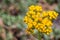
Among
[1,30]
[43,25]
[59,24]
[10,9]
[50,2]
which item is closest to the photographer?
[43,25]

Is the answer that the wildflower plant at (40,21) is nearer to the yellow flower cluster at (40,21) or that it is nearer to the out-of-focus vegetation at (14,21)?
the yellow flower cluster at (40,21)

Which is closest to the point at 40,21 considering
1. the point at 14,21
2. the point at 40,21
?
the point at 40,21

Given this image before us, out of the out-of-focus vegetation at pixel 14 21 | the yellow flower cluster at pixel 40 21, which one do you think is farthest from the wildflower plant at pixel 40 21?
the out-of-focus vegetation at pixel 14 21

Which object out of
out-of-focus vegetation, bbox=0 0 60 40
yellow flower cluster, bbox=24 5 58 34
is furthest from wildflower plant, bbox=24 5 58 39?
out-of-focus vegetation, bbox=0 0 60 40

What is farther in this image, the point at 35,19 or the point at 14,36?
the point at 14,36

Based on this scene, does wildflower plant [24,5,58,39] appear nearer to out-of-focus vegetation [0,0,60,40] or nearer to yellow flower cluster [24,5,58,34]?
yellow flower cluster [24,5,58,34]

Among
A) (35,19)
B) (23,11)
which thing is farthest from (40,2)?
(35,19)

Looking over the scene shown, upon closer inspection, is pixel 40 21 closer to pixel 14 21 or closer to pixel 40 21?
pixel 40 21

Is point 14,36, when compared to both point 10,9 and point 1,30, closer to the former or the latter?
point 1,30
